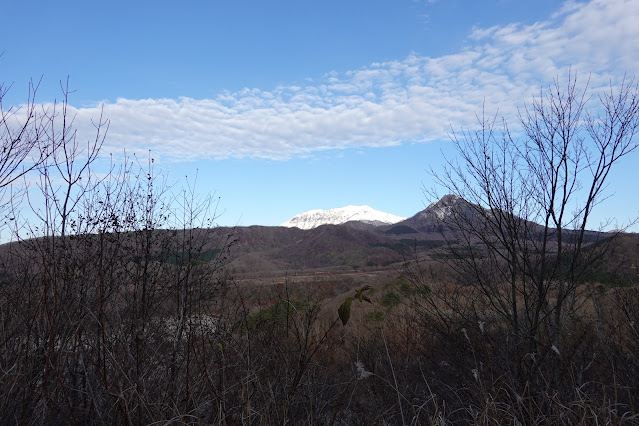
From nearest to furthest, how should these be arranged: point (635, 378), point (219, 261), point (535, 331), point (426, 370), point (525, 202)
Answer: point (635, 378)
point (535, 331)
point (525, 202)
point (219, 261)
point (426, 370)

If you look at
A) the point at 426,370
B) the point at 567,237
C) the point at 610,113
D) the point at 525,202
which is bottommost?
the point at 426,370

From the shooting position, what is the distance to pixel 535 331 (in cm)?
626

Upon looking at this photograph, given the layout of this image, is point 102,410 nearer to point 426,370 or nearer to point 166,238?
point 166,238

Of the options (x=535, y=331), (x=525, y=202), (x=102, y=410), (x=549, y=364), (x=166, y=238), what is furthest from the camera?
(x=166, y=238)

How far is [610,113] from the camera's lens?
655 cm

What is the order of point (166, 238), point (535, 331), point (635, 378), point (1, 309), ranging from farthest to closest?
point (166, 238) → point (535, 331) → point (635, 378) → point (1, 309)

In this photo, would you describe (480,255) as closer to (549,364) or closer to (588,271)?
(588,271)

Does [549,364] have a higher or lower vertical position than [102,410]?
lower

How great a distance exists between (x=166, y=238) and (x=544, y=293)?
5784mm

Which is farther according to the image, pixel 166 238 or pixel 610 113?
pixel 166 238

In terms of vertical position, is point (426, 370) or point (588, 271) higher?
point (588, 271)

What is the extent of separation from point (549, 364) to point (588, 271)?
7.11 ft

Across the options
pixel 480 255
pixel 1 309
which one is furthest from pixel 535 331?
pixel 1 309

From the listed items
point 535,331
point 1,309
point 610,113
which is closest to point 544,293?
point 535,331
